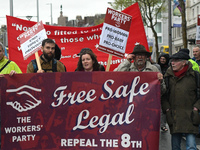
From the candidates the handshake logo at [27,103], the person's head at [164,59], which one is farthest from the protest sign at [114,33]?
the person's head at [164,59]

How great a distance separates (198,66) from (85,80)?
4.40 metres

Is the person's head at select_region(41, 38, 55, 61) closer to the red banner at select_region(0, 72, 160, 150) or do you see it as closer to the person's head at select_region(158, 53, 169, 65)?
the red banner at select_region(0, 72, 160, 150)

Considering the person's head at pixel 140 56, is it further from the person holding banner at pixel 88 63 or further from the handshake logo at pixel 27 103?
the handshake logo at pixel 27 103

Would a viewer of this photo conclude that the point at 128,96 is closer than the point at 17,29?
Yes

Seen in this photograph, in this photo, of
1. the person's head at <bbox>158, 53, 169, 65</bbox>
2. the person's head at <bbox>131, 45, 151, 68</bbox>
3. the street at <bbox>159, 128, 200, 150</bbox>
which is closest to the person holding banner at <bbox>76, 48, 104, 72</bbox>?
the person's head at <bbox>131, 45, 151, 68</bbox>

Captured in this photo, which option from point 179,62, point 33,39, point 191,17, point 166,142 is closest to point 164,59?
point 166,142

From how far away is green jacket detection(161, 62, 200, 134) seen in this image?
4934 mm

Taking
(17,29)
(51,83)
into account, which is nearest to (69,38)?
(17,29)

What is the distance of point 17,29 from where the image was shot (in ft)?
27.8

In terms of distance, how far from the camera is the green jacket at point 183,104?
4.93 metres

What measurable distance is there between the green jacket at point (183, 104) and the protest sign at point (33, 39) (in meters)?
1.96

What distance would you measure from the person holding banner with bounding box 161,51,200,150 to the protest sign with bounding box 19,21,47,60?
1919 mm

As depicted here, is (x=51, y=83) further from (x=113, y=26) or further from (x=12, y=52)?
(x=12, y=52)

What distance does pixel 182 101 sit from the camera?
195 inches
